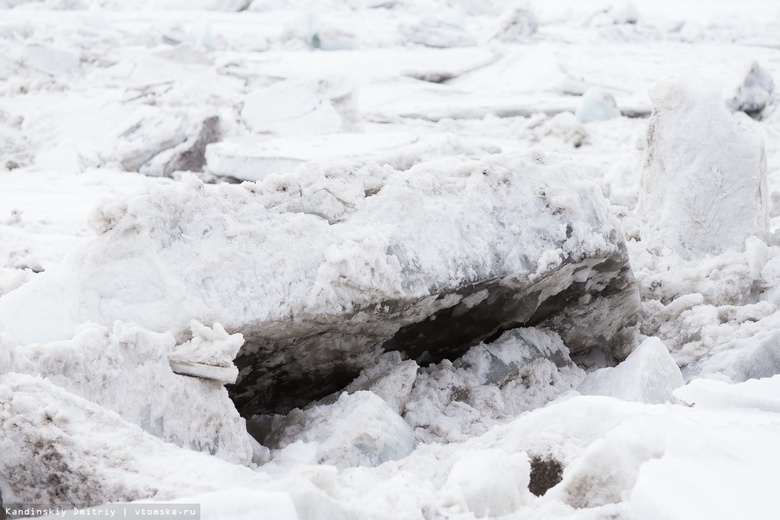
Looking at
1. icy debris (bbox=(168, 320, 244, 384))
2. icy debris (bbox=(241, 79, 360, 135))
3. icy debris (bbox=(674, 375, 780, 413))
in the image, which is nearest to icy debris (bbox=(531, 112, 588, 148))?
icy debris (bbox=(241, 79, 360, 135))

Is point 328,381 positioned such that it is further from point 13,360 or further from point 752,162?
point 752,162

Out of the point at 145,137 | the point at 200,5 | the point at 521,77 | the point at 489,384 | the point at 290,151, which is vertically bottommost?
the point at 200,5

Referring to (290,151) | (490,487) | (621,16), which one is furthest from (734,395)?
(621,16)

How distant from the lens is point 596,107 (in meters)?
6.61

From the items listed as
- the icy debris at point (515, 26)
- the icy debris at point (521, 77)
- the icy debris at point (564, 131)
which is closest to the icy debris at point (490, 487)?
the icy debris at point (564, 131)

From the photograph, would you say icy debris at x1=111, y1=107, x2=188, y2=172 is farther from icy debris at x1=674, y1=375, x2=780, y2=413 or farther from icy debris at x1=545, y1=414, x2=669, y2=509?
icy debris at x1=545, y1=414, x2=669, y2=509

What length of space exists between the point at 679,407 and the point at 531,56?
25.6 feet

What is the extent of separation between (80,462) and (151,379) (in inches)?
12.1

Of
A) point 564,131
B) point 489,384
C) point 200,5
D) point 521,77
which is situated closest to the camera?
point 489,384

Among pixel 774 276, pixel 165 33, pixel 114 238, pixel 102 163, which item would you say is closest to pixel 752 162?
pixel 774 276

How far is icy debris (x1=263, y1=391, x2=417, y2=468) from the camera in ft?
5.64

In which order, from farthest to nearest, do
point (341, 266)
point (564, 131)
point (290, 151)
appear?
point (564, 131) < point (290, 151) < point (341, 266)

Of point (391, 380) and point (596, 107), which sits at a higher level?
point (391, 380)

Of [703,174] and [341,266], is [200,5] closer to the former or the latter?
[703,174]
